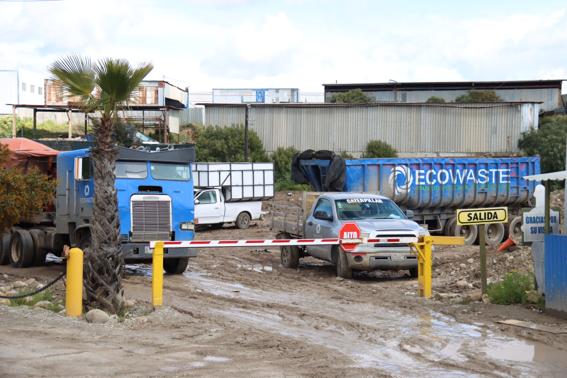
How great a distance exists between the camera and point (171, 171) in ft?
58.2

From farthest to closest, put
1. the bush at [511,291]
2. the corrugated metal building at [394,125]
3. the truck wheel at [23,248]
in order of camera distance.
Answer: the corrugated metal building at [394,125], the truck wheel at [23,248], the bush at [511,291]

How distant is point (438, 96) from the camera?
71.9 metres

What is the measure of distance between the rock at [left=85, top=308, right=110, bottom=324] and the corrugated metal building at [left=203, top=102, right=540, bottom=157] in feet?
140

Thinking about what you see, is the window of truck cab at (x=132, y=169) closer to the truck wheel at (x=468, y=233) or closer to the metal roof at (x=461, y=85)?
the truck wheel at (x=468, y=233)

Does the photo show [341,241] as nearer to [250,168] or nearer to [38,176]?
[38,176]

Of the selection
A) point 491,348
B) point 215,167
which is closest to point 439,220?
point 215,167

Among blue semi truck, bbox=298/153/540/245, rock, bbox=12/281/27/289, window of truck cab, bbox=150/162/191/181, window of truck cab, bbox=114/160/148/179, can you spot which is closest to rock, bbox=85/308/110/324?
rock, bbox=12/281/27/289

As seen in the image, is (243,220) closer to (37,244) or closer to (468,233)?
(468,233)

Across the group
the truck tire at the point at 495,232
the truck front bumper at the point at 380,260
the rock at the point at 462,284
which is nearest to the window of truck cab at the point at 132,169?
the truck front bumper at the point at 380,260

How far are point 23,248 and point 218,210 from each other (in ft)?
43.7

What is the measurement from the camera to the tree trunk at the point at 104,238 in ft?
37.9

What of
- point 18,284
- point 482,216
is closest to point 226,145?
point 18,284

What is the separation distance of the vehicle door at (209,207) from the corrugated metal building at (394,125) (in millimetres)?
22206

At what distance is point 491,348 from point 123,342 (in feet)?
14.4
